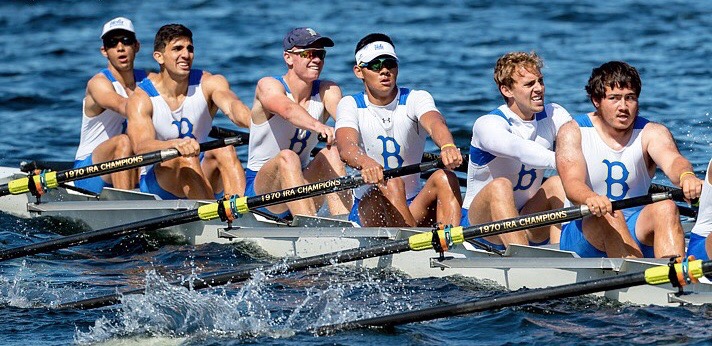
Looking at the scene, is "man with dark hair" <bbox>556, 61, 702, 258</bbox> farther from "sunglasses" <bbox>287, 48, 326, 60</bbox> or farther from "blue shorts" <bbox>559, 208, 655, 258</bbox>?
"sunglasses" <bbox>287, 48, 326, 60</bbox>

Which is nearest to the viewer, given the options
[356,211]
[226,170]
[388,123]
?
[388,123]

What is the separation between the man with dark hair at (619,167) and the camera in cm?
690

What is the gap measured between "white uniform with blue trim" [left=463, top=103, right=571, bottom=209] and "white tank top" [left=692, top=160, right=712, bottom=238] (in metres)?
1.12

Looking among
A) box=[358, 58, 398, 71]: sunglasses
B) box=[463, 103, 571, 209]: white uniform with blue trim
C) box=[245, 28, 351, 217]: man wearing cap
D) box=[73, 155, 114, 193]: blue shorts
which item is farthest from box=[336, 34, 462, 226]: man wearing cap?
box=[73, 155, 114, 193]: blue shorts

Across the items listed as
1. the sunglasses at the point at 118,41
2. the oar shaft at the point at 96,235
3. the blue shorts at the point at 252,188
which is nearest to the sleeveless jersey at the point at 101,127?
the sunglasses at the point at 118,41

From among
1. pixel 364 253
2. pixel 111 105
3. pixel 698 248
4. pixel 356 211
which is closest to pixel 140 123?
pixel 111 105

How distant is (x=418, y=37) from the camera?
20.4 m

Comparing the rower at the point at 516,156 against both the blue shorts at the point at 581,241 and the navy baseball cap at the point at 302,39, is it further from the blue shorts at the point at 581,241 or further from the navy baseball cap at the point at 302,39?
the navy baseball cap at the point at 302,39

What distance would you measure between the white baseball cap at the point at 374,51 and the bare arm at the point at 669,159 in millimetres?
1804

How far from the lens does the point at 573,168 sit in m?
7.06

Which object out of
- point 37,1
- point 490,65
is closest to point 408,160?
point 490,65

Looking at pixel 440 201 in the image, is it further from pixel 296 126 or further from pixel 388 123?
pixel 296 126

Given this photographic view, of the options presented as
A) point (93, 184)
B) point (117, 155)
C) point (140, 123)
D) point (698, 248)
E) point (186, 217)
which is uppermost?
point (140, 123)

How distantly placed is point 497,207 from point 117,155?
3.39 meters
